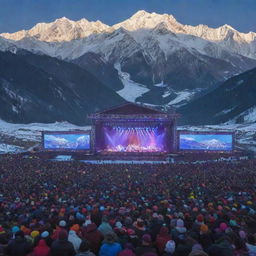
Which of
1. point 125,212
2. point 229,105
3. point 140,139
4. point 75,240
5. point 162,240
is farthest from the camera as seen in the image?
point 229,105

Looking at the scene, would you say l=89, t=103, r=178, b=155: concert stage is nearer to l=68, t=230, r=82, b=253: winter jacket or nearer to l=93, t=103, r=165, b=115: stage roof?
l=93, t=103, r=165, b=115: stage roof

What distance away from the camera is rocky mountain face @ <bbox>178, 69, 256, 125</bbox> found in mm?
141125

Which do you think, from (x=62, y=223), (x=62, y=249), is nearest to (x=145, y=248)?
(x=62, y=249)

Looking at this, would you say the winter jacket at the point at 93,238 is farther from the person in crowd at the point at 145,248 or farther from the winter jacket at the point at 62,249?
the person in crowd at the point at 145,248

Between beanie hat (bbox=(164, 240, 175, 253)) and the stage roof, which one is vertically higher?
the stage roof

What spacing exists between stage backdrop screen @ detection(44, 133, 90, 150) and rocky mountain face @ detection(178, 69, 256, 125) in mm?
89197

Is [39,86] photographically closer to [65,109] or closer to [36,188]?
[65,109]

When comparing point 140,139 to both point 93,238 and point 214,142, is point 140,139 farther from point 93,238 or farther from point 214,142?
point 93,238

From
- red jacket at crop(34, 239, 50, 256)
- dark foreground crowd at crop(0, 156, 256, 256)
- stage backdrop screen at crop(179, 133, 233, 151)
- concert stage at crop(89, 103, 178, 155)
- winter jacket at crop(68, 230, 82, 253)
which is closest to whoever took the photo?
red jacket at crop(34, 239, 50, 256)

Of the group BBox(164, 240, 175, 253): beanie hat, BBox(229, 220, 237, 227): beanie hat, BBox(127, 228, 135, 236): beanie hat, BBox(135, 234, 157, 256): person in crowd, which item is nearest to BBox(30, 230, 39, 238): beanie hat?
BBox(127, 228, 135, 236): beanie hat

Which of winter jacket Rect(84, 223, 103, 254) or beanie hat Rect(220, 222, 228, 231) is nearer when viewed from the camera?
winter jacket Rect(84, 223, 103, 254)

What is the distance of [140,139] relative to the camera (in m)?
49.2

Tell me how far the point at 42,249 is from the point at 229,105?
160294 mm

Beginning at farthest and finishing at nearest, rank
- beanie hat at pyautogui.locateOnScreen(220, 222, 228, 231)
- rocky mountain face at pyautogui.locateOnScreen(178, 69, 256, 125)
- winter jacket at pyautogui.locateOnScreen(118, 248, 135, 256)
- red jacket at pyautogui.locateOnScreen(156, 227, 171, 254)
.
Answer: rocky mountain face at pyautogui.locateOnScreen(178, 69, 256, 125)
beanie hat at pyautogui.locateOnScreen(220, 222, 228, 231)
red jacket at pyautogui.locateOnScreen(156, 227, 171, 254)
winter jacket at pyautogui.locateOnScreen(118, 248, 135, 256)
